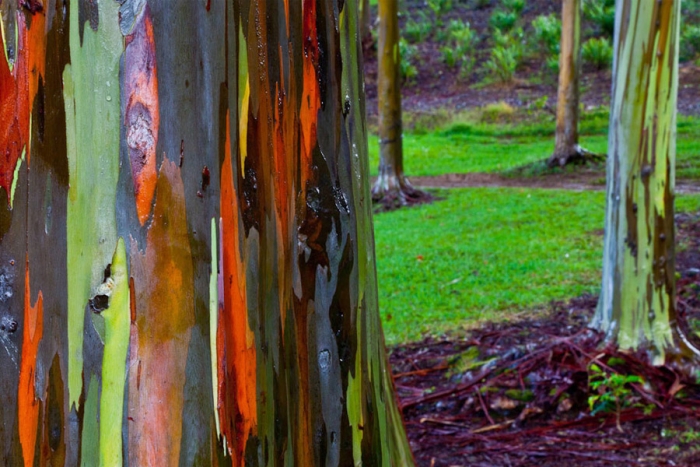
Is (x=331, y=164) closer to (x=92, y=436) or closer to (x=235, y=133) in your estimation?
(x=235, y=133)

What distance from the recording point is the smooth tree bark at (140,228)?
1.39 meters

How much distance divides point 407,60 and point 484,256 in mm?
17240

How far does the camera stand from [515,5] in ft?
86.1

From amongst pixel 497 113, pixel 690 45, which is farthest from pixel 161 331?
pixel 690 45

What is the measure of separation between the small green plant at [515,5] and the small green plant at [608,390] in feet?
76.3

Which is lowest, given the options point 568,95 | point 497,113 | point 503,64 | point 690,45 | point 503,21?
point 497,113

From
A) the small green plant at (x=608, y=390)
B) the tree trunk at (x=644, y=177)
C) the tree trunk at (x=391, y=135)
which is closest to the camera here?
the small green plant at (x=608, y=390)

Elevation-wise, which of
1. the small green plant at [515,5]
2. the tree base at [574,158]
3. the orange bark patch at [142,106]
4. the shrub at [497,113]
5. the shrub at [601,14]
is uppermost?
the small green plant at [515,5]

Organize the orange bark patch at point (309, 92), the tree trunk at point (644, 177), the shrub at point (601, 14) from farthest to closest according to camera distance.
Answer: the shrub at point (601, 14), the tree trunk at point (644, 177), the orange bark patch at point (309, 92)

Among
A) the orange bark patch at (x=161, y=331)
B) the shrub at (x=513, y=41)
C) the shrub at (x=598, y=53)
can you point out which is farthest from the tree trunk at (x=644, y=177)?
the shrub at (x=513, y=41)

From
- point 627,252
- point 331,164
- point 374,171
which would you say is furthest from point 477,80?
point 331,164

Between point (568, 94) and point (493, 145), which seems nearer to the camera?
point (568, 94)

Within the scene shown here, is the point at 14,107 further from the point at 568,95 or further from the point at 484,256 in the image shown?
the point at 568,95

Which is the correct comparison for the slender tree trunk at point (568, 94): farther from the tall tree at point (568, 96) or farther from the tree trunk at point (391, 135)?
the tree trunk at point (391, 135)
